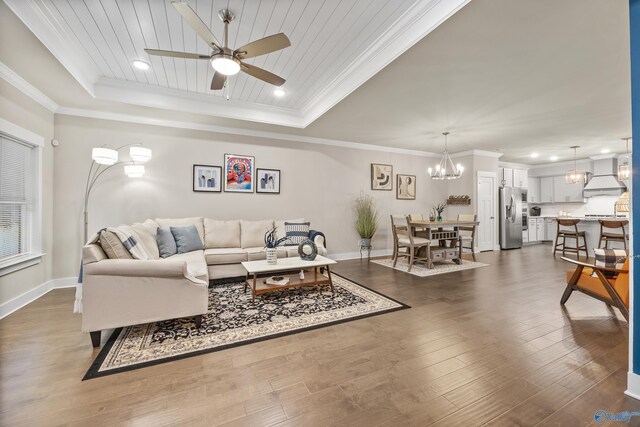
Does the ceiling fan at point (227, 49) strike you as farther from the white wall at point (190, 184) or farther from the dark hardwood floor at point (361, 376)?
the white wall at point (190, 184)

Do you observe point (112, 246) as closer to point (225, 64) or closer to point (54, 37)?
point (225, 64)

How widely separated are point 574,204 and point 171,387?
10.9 meters

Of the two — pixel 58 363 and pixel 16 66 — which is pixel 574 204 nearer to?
pixel 58 363

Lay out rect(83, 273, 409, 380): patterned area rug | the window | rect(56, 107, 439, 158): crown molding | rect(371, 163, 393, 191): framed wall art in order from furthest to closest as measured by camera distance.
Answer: rect(371, 163, 393, 191): framed wall art < rect(56, 107, 439, 158): crown molding < the window < rect(83, 273, 409, 380): patterned area rug

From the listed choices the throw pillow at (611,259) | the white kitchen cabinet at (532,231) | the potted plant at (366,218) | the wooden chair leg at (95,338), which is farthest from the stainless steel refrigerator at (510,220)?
the wooden chair leg at (95,338)

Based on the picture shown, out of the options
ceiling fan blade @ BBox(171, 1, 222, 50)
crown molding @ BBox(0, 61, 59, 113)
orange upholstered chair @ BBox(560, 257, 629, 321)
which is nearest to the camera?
ceiling fan blade @ BBox(171, 1, 222, 50)

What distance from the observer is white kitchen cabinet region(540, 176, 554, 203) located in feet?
28.4

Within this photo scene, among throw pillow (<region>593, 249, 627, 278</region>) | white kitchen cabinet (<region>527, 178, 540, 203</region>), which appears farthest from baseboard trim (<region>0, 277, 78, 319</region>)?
white kitchen cabinet (<region>527, 178, 540, 203</region>)

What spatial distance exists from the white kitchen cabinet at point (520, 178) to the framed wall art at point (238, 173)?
26.3ft

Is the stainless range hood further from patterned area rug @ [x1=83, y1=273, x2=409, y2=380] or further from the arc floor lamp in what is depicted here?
the arc floor lamp

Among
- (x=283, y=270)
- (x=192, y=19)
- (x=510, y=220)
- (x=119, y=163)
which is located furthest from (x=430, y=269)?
(x=119, y=163)

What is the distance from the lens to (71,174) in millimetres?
3998

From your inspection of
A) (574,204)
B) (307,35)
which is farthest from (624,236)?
(307,35)

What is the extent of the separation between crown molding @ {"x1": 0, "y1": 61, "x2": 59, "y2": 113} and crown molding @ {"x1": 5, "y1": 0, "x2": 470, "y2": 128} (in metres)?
0.59
